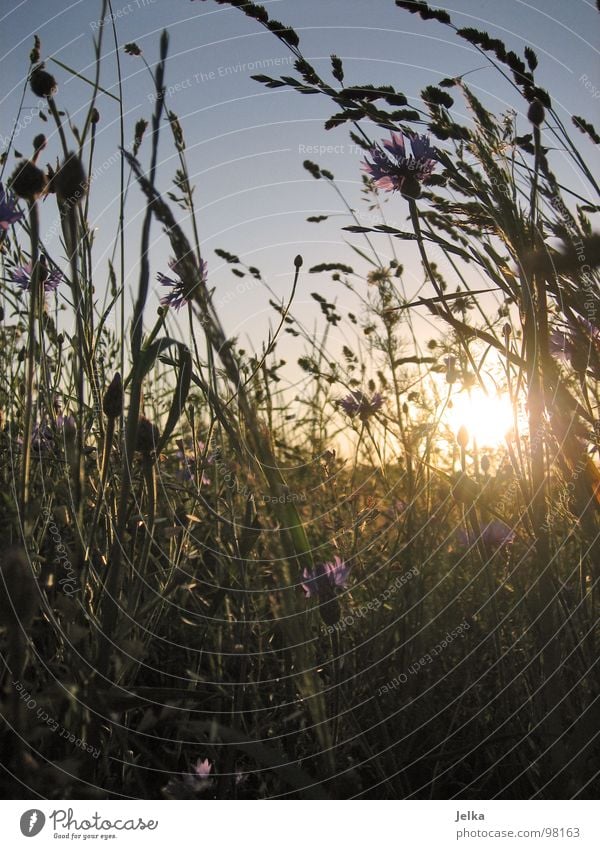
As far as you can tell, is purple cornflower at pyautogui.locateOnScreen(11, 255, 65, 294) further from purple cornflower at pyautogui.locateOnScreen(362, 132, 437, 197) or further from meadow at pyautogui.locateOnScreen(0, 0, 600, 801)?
purple cornflower at pyautogui.locateOnScreen(362, 132, 437, 197)

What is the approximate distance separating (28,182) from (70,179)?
0.10 ft

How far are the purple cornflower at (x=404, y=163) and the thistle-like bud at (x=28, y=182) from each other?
35 centimetres

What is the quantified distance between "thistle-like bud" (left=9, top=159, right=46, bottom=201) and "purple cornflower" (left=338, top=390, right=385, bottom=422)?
18.7 inches

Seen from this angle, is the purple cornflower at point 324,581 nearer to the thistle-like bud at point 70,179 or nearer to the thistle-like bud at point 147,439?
the thistle-like bud at point 147,439

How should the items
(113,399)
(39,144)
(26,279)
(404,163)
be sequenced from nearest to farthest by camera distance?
1. (113,399)
2. (39,144)
3. (404,163)
4. (26,279)

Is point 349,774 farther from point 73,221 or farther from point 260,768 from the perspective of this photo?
point 73,221

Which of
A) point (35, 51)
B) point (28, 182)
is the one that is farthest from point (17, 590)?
point (35, 51)

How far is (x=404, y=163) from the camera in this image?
0.71m

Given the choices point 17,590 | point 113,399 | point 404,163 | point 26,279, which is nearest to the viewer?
point 17,590

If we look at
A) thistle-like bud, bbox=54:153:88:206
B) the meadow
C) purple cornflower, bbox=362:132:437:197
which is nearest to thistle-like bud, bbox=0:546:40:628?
the meadow

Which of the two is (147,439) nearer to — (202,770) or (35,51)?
(202,770)
